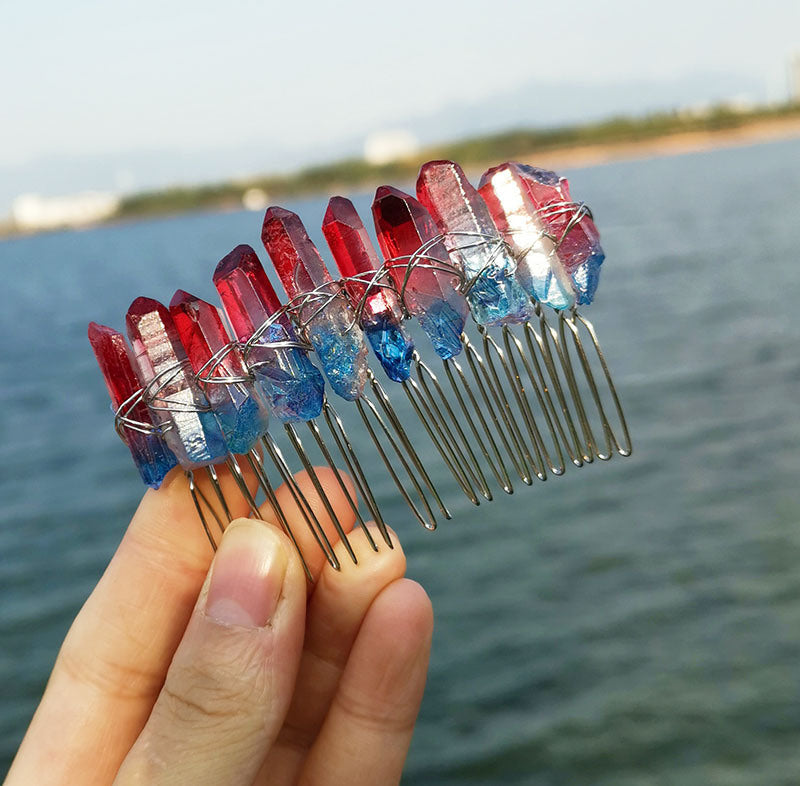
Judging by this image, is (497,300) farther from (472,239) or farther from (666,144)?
(666,144)

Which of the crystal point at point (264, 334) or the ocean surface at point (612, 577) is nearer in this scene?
the crystal point at point (264, 334)

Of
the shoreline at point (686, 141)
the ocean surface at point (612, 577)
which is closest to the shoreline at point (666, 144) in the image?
the shoreline at point (686, 141)

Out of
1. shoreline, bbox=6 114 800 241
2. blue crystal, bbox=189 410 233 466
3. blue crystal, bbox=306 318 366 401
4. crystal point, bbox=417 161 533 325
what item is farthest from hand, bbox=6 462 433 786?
shoreline, bbox=6 114 800 241

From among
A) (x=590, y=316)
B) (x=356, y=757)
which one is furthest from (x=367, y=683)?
(x=590, y=316)

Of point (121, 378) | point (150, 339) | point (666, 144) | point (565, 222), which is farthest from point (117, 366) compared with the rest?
point (666, 144)

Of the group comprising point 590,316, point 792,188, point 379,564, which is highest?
point 379,564

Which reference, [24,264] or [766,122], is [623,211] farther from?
[24,264]

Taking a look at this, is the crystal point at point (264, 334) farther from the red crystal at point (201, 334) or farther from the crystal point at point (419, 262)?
the crystal point at point (419, 262)
